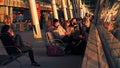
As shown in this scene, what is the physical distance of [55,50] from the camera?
46.8 ft

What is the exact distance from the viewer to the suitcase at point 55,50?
46.5ft

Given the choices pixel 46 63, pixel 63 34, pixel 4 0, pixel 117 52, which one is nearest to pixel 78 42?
pixel 63 34

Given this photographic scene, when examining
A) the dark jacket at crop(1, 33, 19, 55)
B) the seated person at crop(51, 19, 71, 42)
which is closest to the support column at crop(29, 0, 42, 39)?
the seated person at crop(51, 19, 71, 42)

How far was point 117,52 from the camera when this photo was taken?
4336 mm

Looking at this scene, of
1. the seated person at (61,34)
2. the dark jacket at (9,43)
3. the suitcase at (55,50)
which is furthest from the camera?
the seated person at (61,34)

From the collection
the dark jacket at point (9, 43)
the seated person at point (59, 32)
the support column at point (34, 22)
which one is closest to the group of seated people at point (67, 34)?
the seated person at point (59, 32)

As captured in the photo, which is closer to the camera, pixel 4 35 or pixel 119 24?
pixel 119 24

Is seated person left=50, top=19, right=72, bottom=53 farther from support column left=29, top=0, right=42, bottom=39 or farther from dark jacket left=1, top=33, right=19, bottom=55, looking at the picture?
support column left=29, top=0, right=42, bottom=39

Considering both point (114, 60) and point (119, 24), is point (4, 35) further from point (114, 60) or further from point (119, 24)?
point (114, 60)

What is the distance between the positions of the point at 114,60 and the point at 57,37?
10.8 metres

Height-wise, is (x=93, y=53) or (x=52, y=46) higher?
(x=93, y=53)

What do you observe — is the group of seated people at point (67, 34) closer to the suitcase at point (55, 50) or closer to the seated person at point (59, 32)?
the seated person at point (59, 32)

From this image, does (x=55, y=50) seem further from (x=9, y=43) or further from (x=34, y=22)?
(x=34, y=22)

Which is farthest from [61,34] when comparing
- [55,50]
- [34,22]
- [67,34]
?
[34,22]
